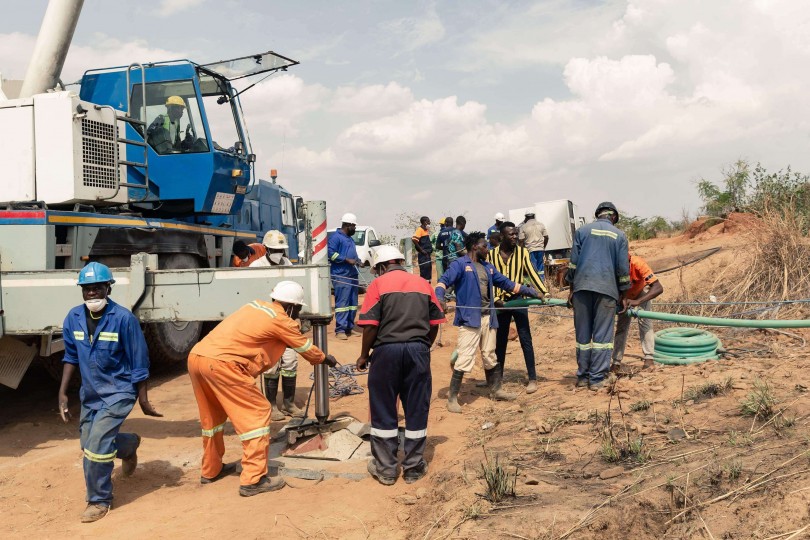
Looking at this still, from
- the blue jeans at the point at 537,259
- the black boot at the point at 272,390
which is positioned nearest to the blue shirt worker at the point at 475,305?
the black boot at the point at 272,390

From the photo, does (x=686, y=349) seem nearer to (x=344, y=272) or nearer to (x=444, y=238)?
(x=344, y=272)

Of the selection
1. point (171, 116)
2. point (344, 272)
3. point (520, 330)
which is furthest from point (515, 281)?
point (171, 116)

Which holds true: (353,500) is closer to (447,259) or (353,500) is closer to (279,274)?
(279,274)

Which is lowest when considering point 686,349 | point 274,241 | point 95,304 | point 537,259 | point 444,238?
point 686,349

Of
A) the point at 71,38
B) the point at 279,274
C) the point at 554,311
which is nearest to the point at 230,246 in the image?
the point at 71,38

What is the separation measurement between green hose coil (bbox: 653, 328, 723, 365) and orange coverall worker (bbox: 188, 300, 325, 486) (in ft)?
12.8

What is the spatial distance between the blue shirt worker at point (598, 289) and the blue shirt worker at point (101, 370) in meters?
3.99

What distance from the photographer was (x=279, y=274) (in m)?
5.36

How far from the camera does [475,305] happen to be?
665 centimetres

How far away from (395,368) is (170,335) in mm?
4106

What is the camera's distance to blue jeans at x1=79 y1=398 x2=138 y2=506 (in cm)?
450

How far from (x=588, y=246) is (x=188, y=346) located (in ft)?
16.5

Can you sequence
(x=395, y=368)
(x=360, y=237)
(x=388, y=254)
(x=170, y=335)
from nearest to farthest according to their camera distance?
(x=395, y=368) < (x=388, y=254) < (x=170, y=335) < (x=360, y=237)

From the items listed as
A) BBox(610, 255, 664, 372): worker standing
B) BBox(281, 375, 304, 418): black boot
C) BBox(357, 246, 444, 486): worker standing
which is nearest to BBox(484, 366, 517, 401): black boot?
BBox(610, 255, 664, 372): worker standing
